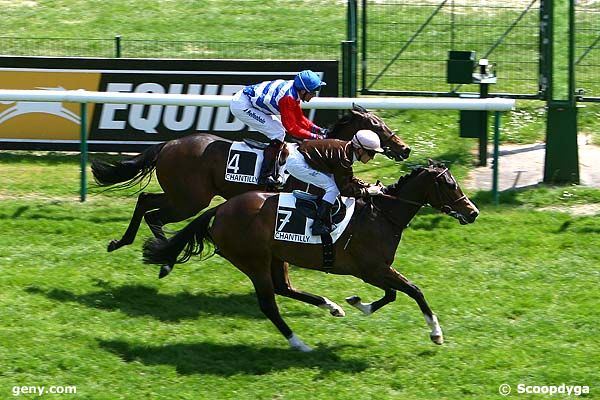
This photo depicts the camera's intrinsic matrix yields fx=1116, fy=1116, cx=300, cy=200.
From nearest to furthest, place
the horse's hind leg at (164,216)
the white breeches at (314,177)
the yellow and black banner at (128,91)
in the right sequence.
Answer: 1. the white breeches at (314,177)
2. the horse's hind leg at (164,216)
3. the yellow and black banner at (128,91)

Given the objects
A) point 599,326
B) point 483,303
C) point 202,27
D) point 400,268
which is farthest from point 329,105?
point 202,27

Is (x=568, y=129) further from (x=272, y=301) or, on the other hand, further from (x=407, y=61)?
(x=272, y=301)

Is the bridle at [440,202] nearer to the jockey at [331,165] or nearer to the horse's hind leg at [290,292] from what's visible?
the jockey at [331,165]

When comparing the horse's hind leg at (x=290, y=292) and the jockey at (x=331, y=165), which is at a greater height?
the jockey at (x=331, y=165)

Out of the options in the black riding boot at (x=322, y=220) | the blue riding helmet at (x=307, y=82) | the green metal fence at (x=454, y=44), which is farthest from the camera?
the green metal fence at (x=454, y=44)

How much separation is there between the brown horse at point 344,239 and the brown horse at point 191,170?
3.79 feet

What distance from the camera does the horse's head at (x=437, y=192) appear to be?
29.4 ft

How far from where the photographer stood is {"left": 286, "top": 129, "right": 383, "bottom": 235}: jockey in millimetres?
8680

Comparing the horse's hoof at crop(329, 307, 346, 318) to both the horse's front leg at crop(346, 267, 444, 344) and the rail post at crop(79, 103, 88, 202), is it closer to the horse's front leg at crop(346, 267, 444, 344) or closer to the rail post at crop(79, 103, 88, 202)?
the horse's front leg at crop(346, 267, 444, 344)

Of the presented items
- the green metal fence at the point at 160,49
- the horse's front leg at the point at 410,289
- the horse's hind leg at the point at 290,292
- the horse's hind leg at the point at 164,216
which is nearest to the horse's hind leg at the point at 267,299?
the horse's hind leg at the point at 290,292

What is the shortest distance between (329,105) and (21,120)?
409 centimetres

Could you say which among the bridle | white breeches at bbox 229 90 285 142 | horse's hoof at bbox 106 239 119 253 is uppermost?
white breeches at bbox 229 90 285 142

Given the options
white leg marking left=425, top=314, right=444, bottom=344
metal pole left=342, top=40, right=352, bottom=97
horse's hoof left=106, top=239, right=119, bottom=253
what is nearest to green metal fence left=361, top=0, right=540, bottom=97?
metal pole left=342, top=40, right=352, bottom=97

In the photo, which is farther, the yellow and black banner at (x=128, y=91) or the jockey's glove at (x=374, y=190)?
the yellow and black banner at (x=128, y=91)
